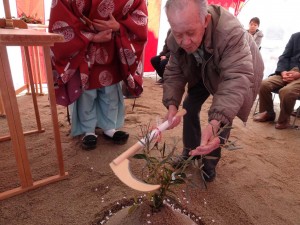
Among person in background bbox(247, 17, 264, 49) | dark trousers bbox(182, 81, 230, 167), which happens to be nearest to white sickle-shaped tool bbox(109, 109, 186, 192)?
dark trousers bbox(182, 81, 230, 167)

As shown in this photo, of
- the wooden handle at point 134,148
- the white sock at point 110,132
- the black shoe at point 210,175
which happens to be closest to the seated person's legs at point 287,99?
the black shoe at point 210,175

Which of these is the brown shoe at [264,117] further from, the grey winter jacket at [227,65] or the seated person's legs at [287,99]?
the grey winter jacket at [227,65]

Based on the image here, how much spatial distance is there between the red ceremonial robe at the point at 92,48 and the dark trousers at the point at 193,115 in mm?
415

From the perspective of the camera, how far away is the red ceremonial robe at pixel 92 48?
1272 mm

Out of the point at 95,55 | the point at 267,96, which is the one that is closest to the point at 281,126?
the point at 267,96

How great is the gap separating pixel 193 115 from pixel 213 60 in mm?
437

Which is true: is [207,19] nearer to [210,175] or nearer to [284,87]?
[210,175]

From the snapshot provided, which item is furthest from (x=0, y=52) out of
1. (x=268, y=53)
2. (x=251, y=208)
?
(x=268, y=53)

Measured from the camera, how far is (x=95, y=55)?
1.42 metres

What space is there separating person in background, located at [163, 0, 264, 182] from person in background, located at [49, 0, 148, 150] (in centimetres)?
43

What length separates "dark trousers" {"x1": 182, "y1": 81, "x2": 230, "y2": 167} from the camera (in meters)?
1.29

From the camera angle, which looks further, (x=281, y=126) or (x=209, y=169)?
(x=281, y=126)

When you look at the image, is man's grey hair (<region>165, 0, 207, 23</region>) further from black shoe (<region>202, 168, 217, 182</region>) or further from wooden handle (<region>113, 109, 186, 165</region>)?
black shoe (<region>202, 168, 217, 182</region>)

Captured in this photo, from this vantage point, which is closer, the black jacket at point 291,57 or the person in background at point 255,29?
the black jacket at point 291,57
